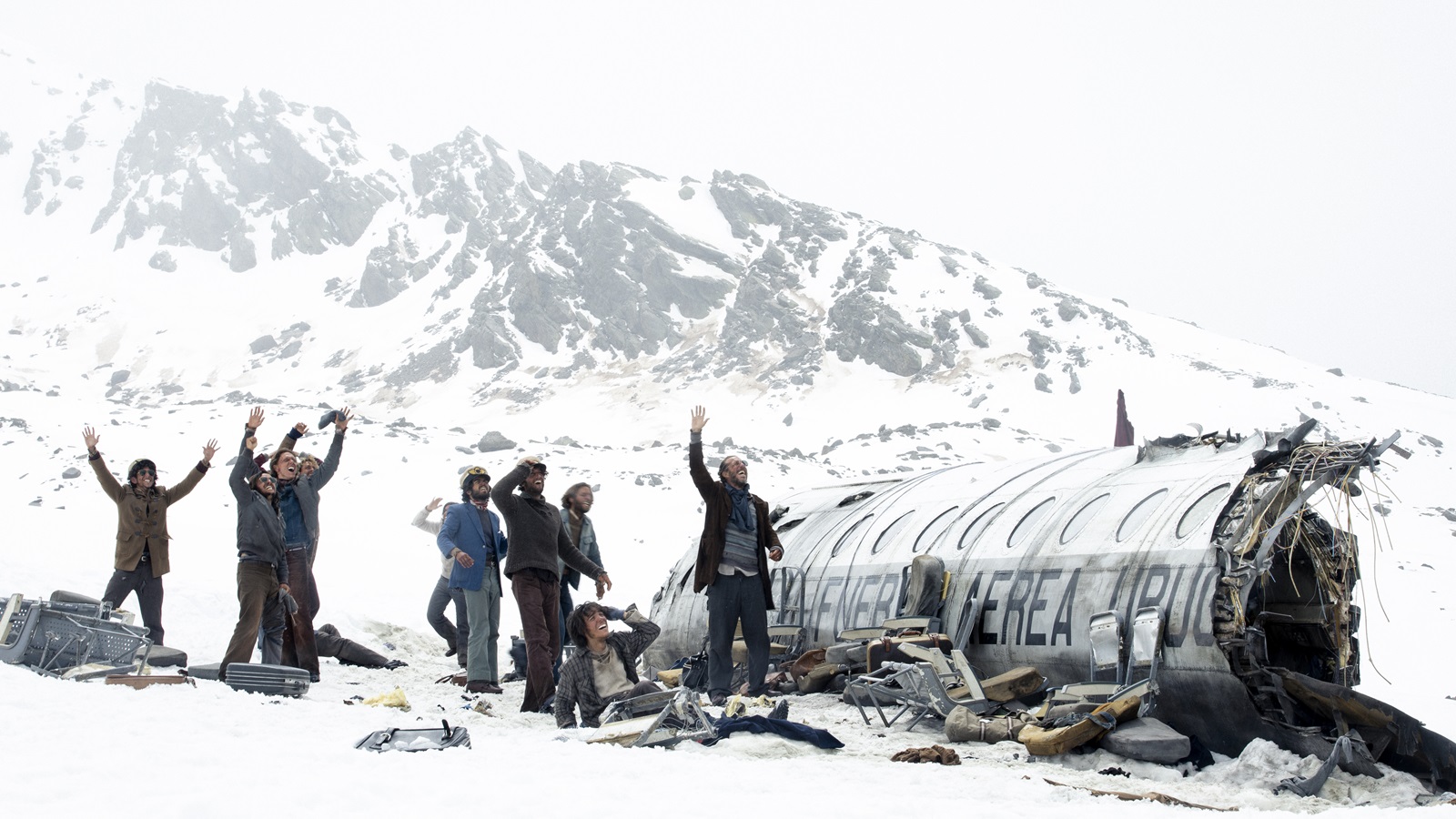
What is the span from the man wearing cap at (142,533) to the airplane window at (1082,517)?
7023mm

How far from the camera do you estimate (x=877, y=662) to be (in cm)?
898

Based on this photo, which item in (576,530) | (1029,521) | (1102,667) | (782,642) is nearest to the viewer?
(1102,667)

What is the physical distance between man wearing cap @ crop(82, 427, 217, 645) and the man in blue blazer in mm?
2139

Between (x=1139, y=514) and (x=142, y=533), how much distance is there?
8.14m

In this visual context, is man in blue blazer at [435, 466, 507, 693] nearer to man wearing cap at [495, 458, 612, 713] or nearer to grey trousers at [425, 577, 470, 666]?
man wearing cap at [495, 458, 612, 713]

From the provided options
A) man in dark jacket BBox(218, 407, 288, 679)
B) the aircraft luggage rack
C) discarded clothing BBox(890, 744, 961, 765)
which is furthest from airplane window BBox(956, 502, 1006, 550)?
the aircraft luggage rack

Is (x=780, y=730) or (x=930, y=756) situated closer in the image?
(x=930, y=756)

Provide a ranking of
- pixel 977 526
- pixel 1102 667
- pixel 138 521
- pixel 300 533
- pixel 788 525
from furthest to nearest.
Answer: pixel 788 525 < pixel 300 533 < pixel 138 521 < pixel 977 526 < pixel 1102 667

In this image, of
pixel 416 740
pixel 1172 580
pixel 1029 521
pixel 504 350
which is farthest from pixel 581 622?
pixel 504 350

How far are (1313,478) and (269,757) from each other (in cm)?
636

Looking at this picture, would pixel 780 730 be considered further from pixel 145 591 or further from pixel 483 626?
pixel 145 591

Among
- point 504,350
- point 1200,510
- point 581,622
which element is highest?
point 504,350

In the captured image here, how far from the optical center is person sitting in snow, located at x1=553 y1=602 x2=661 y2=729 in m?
8.02

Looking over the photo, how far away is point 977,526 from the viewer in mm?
9875
